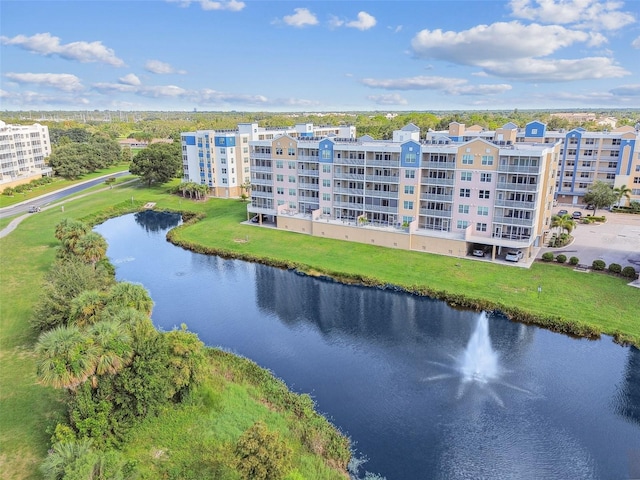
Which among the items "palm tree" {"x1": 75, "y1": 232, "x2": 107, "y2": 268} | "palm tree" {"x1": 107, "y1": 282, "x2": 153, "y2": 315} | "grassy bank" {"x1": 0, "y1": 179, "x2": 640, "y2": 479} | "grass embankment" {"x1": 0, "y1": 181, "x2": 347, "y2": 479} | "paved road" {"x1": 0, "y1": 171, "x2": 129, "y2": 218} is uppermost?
"palm tree" {"x1": 107, "y1": 282, "x2": 153, "y2": 315}

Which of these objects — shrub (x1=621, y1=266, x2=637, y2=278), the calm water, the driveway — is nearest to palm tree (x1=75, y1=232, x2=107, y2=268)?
the calm water

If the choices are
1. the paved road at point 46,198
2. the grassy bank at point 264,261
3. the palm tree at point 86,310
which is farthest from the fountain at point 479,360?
the paved road at point 46,198

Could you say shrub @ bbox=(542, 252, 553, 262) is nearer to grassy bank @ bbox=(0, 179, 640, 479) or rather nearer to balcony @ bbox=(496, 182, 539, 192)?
grassy bank @ bbox=(0, 179, 640, 479)

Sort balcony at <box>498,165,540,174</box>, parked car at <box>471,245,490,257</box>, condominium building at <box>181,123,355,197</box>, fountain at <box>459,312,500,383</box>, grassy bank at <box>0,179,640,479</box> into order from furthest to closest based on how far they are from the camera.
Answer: condominium building at <box>181,123,355,197</box> → parked car at <box>471,245,490,257</box> → balcony at <box>498,165,540,174</box> → fountain at <box>459,312,500,383</box> → grassy bank at <box>0,179,640,479</box>

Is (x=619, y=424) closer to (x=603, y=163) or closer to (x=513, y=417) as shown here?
(x=513, y=417)

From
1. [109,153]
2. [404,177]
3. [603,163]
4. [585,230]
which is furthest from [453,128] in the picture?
[109,153]

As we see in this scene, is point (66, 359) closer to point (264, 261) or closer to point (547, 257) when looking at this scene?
point (264, 261)
